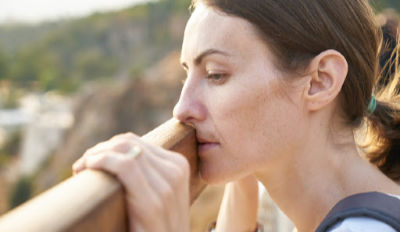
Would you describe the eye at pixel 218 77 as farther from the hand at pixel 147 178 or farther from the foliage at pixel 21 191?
the foliage at pixel 21 191

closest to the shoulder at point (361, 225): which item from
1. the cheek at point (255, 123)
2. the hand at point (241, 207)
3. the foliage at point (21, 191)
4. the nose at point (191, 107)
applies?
the cheek at point (255, 123)

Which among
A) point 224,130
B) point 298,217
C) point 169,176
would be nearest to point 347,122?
point 298,217

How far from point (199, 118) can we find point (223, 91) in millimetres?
77

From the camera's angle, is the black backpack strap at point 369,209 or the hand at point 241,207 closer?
the black backpack strap at point 369,209

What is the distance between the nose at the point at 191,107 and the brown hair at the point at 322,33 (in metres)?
0.19

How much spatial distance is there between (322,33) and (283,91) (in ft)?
0.53

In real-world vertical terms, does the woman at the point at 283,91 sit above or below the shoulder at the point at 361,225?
above

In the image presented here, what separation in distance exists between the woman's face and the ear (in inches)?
3.1

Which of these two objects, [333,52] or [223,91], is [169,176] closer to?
[223,91]

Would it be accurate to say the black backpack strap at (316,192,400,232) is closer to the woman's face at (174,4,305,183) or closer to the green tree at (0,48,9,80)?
the woman's face at (174,4,305,183)

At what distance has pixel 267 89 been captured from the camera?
957mm

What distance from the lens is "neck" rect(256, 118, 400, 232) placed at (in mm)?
1062

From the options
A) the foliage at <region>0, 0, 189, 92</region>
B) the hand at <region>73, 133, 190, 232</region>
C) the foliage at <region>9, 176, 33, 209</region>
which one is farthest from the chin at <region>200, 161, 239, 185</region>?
the foliage at <region>0, 0, 189, 92</region>

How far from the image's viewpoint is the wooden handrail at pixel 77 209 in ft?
1.28
